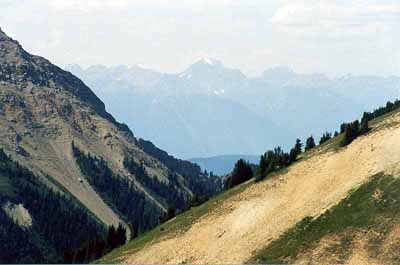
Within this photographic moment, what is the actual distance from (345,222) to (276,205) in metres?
14.3

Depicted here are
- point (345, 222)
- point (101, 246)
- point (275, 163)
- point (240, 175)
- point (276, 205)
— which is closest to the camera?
point (345, 222)

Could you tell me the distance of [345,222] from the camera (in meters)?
72.2

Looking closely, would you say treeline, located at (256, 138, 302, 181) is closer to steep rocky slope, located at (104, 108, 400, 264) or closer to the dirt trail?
steep rocky slope, located at (104, 108, 400, 264)

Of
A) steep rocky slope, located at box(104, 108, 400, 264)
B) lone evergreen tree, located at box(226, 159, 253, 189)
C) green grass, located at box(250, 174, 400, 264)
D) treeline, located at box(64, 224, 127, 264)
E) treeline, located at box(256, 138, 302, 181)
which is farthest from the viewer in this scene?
treeline, located at box(64, 224, 127, 264)

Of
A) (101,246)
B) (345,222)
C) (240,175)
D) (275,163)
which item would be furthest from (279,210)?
(101,246)

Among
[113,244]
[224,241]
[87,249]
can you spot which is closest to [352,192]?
[224,241]

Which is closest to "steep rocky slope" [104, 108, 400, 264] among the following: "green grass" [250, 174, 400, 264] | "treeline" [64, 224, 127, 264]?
"green grass" [250, 174, 400, 264]

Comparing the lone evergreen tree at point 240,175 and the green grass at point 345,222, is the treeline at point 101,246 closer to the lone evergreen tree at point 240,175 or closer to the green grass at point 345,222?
the lone evergreen tree at point 240,175

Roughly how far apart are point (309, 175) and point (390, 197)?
18046 millimetres

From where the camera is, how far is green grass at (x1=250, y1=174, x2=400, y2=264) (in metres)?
69.2

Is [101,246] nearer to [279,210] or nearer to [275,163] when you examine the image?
[275,163]

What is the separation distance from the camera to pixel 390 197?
74.1 meters

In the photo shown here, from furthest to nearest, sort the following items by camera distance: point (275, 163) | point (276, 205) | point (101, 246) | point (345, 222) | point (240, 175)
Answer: point (101, 246)
point (240, 175)
point (275, 163)
point (276, 205)
point (345, 222)

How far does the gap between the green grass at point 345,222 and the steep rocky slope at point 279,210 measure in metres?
0.44
